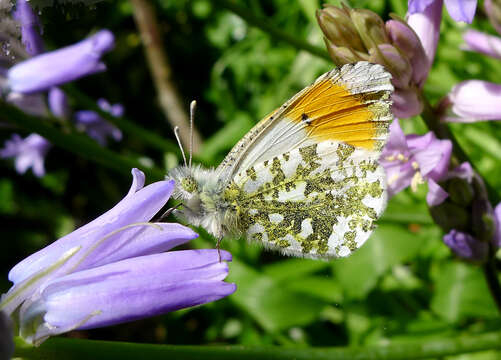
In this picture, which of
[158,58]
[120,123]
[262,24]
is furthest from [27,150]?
[262,24]

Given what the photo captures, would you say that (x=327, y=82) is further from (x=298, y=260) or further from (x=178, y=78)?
(x=178, y=78)

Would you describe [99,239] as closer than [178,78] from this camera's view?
Yes

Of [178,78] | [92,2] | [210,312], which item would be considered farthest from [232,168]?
[178,78]

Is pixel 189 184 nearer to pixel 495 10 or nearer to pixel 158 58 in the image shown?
pixel 495 10

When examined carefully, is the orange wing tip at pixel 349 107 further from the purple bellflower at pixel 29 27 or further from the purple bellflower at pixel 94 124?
the purple bellflower at pixel 94 124

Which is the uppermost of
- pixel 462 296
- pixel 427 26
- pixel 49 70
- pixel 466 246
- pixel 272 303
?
pixel 49 70

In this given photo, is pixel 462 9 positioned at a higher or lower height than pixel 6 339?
higher

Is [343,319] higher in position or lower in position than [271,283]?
lower
